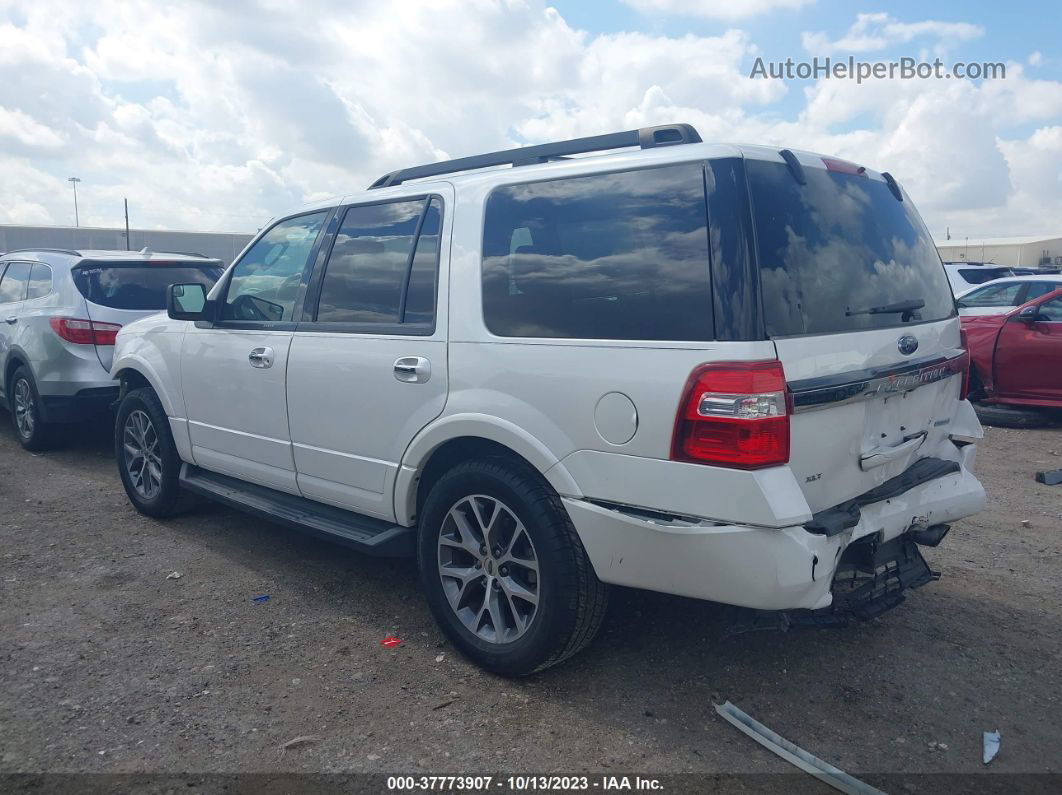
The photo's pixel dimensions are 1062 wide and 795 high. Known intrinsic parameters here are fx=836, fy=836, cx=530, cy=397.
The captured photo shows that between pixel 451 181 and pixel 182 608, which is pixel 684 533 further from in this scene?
pixel 182 608

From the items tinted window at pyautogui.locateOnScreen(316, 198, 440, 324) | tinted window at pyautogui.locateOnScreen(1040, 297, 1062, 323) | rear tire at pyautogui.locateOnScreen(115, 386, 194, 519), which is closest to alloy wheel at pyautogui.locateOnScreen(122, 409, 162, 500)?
rear tire at pyautogui.locateOnScreen(115, 386, 194, 519)

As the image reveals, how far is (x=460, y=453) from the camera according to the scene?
140 inches

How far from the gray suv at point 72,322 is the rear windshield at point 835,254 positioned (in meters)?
5.92

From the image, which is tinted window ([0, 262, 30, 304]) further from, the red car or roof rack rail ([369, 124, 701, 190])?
the red car

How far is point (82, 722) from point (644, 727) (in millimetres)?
2099

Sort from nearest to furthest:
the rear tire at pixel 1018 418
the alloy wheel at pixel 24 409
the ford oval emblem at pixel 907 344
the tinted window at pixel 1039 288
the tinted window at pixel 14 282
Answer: the ford oval emblem at pixel 907 344
the alloy wheel at pixel 24 409
the tinted window at pixel 14 282
the rear tire at pixel 1018 418
the tinted window at pixel 1039 288

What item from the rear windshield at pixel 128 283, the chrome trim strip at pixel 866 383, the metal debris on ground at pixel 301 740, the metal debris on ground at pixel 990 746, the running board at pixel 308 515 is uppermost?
the rear windshield at pixel 128 283

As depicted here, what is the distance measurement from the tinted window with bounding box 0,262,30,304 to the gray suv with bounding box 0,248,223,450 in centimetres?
3

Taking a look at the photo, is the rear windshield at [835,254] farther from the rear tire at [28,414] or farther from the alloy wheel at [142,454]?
the rear tire at [28,414]

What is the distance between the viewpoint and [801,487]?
278 centimetres

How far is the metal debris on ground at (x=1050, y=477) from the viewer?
6270 millimetres

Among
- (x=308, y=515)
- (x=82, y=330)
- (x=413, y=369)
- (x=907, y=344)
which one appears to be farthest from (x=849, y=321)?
(x=82, y=330)

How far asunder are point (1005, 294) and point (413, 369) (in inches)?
322

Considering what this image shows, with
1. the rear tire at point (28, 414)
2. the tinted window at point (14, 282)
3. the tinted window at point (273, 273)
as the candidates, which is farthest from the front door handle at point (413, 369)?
the tinted window at point (14, 282)
